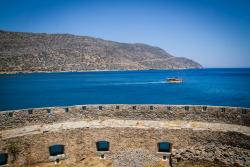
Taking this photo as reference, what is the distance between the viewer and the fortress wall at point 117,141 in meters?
10.0

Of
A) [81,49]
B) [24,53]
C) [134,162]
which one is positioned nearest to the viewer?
[134,162]

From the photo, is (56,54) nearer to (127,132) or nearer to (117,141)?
(117,141)

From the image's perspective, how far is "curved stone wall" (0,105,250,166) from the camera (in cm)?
995

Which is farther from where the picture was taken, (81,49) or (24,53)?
(81,49)

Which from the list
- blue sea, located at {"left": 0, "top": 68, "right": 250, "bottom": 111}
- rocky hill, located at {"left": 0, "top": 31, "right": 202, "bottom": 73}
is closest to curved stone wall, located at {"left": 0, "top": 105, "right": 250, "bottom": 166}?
blue sea, located at {"left": 0, "top": 68, "right": 250, "bottom": 111}

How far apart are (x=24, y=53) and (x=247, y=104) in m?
89.5

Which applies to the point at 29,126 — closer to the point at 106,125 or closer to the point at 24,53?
the point at 106,125

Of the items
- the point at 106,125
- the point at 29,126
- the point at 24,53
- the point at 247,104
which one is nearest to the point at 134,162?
the point at 106,125

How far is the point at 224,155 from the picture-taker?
853 centimetres

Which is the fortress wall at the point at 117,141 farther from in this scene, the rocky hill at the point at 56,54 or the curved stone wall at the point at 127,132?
the rocky hill at the point at 56,54

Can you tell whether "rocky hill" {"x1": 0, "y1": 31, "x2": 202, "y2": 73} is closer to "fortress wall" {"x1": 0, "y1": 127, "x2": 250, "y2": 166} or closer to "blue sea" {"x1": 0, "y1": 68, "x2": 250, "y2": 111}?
"blue sea" {"x1": 0, "y1": 68, "x2": 250, "y2": 111}

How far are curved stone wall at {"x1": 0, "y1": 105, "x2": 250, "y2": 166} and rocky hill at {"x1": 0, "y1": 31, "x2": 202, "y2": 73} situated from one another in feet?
256

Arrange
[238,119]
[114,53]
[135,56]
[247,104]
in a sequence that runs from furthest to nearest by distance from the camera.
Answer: [135,56], [114,53], [247,104], [238,119]

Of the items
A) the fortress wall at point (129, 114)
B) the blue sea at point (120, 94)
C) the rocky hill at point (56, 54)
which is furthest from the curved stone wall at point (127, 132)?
the rocky hill at point (56, 54)
